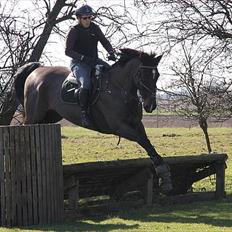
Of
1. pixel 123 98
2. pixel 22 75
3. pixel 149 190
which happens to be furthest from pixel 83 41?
pixel 149 190

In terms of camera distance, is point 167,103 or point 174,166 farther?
point 167,103

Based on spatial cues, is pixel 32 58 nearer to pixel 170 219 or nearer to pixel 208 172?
pixel 208 172

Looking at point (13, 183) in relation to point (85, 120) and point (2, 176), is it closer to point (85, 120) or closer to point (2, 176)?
point (2, 176)

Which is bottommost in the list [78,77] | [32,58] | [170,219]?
[170,219]

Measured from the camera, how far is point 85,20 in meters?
9.14

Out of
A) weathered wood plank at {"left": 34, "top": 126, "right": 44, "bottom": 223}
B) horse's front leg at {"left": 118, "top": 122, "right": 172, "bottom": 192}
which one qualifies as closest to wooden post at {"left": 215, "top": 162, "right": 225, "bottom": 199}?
horse's front leg at {"left": 118, "top": 122, "right": 172, "bottom": 192}

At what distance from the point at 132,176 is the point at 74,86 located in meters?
2.65

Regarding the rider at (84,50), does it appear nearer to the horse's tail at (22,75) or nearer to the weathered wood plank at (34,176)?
the weathered wood plank at (34,176)

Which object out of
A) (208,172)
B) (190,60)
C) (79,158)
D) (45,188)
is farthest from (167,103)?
(45,188)

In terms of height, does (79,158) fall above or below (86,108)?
below

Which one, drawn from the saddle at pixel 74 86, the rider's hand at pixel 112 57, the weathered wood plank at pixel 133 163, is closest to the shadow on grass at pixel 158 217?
the weathered wood plank at pixel 133 163

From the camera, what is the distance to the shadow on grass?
8.36 meters

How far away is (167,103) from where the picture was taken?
15453 mm

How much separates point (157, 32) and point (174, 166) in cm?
301
